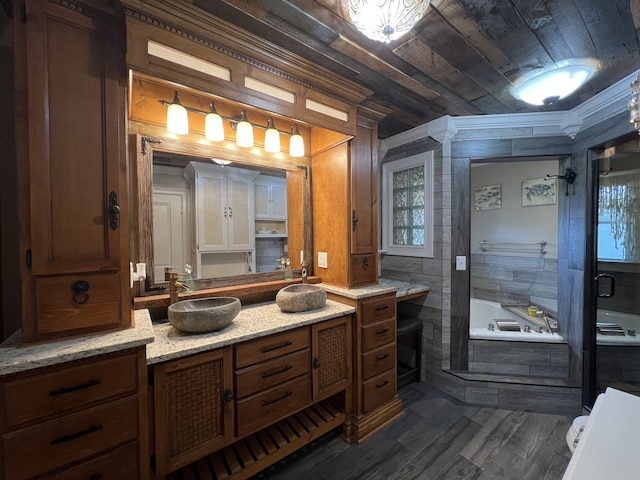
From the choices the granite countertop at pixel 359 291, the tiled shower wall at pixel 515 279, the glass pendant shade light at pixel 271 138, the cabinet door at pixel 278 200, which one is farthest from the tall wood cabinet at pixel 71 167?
the tiled shower wall at pixel 515 279

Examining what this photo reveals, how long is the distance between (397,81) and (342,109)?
417mm

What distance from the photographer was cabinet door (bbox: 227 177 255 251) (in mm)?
1878

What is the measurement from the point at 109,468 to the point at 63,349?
0.51 metres

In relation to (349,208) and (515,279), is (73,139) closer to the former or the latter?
(349,208)

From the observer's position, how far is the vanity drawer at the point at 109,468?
0.93 meters

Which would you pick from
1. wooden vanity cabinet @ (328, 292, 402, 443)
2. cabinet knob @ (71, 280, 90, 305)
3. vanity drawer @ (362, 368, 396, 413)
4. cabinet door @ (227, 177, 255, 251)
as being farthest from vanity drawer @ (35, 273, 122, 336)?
vanity drawer @ (362, 368, 396, 413)

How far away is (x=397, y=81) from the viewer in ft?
5.77

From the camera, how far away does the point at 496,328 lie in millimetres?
2441

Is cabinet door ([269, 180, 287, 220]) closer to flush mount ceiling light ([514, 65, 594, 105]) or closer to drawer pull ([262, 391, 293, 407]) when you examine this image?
drawer pull ([262, 391, 293, 407])

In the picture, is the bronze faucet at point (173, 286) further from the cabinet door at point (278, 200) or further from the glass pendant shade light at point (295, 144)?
the glass pendant shade light at point (295, 144)

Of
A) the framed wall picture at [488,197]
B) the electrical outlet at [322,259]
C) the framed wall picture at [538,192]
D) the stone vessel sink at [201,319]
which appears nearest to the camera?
the stone vessel sink at [201,319]

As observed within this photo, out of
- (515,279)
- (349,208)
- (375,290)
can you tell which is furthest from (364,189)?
(515,279)

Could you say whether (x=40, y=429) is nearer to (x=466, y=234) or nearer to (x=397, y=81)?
(x=397, y=81)

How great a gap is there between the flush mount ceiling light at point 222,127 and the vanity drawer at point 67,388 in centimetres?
124
